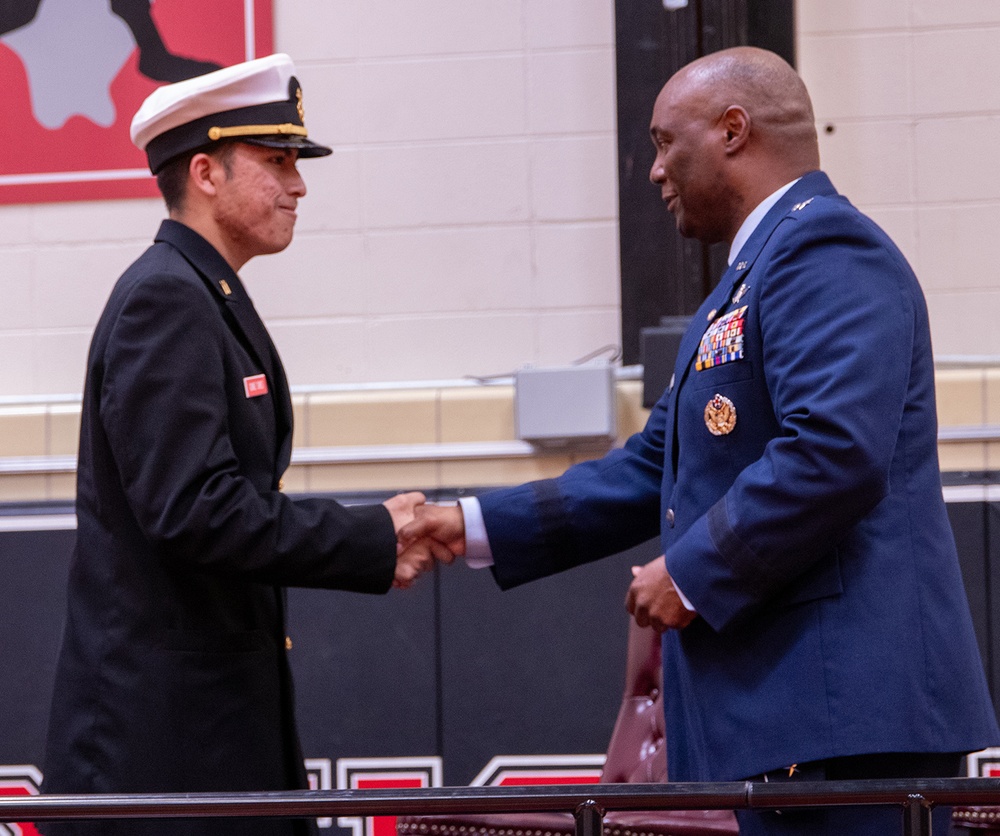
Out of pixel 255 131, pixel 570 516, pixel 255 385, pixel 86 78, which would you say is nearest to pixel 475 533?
pixel 570 516

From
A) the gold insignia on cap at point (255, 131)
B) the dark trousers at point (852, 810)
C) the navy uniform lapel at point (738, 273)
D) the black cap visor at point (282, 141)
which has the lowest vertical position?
the dark trousers at point (852, 810)

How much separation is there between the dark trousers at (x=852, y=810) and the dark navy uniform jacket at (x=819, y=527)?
3 centimetres

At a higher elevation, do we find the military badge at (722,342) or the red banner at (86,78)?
the red banner at (86,78)

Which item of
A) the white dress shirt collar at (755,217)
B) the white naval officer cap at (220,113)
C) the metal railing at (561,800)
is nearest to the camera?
the metal railing at (561,800)

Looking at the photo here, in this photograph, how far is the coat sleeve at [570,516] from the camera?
2.06 meters

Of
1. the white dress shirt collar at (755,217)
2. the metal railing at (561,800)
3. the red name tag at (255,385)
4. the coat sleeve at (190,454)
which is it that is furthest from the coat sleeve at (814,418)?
the red name tag at (255,385)

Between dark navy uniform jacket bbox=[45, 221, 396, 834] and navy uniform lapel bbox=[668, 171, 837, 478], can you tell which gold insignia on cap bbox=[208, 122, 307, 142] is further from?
navy uniform lapel bbox=[668, 171, 837, 478]

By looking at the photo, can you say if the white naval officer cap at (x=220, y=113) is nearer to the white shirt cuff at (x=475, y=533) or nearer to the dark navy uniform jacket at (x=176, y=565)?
the dark navy uniform jacket at (x=176, y=565)

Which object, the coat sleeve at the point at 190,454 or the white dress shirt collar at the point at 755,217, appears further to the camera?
the white dress shirt collar at the point at 755,217

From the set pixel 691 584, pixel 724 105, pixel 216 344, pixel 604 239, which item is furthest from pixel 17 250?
pixel 691 584

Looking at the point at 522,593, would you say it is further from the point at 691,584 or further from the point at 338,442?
the point at 691,584

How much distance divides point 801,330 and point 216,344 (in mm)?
763

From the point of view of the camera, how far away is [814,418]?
1.43 metres

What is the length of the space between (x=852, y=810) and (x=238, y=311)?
40.9 inches
